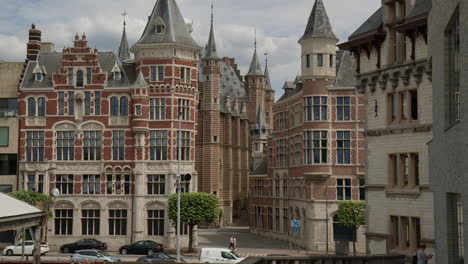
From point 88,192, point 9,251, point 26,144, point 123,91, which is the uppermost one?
point 123,91

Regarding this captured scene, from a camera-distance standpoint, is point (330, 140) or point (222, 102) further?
point (222, 102)

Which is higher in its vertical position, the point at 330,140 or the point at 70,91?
the point at 70,91

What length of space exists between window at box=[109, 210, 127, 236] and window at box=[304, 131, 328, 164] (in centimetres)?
1624

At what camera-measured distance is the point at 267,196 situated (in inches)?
2817

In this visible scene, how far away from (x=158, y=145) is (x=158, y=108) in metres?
3.15

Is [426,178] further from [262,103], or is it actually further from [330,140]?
[262,103]

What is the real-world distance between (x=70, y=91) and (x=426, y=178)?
130ft

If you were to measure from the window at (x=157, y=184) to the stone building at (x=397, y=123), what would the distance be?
1197 inches

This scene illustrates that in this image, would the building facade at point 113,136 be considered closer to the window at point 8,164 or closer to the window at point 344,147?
the window at point 8,164

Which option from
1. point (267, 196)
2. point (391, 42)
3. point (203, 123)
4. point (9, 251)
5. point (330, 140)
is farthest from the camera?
point (203, 123)

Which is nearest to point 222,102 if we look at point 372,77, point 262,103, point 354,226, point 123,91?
point 262,103

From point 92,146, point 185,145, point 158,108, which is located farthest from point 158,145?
point 92,146

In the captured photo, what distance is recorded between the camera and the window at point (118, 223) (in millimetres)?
57000

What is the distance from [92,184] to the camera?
57.8 metres
